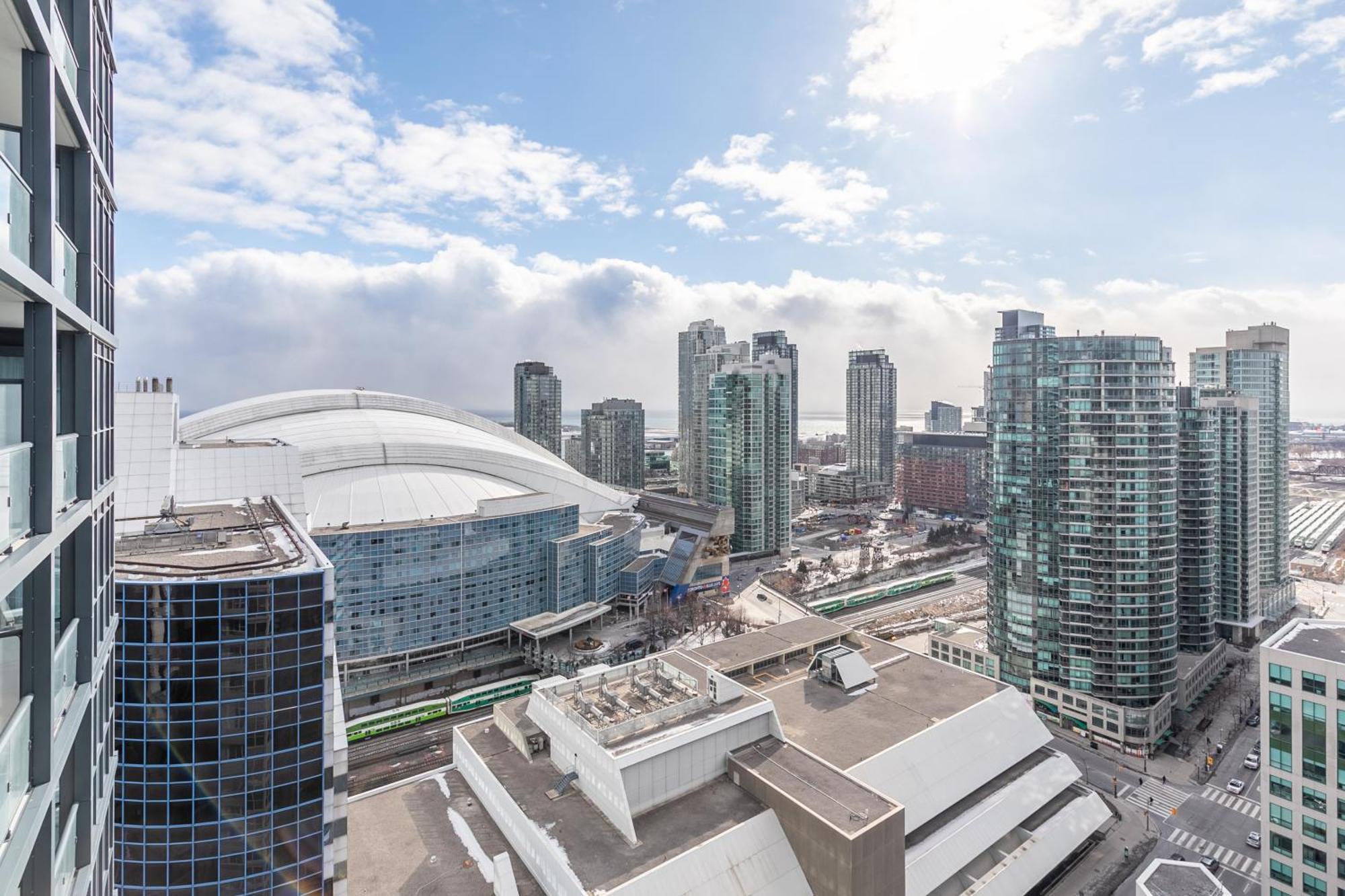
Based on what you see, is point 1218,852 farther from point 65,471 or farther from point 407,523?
point 407,523

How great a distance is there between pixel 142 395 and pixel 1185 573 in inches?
3238

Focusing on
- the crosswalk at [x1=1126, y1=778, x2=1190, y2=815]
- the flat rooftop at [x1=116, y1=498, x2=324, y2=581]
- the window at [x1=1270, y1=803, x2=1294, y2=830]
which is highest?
the flat rooftop at [x1=116, y1=498, x2=324, y2=581]

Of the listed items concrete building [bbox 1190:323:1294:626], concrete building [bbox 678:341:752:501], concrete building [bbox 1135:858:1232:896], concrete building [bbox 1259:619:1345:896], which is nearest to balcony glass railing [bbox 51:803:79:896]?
concrete building [bbox 1135:858:1232:896]

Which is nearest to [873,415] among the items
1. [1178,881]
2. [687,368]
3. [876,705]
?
[687,368]

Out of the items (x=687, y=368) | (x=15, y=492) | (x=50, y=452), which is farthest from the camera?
(x=687, y=368)

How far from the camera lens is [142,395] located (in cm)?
3944

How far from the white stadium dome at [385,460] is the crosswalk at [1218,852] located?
54.7 metres

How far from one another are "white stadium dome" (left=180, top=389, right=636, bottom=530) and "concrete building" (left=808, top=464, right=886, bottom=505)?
262 ft

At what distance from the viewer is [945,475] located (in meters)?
143

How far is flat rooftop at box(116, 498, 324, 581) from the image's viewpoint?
793 inches

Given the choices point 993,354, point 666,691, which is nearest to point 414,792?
point 666,691

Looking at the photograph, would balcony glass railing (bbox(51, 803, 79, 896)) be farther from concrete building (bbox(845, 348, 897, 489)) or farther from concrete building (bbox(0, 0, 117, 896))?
concrete building (bbox(845, 348, 897, 489))

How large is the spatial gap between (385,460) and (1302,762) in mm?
71112

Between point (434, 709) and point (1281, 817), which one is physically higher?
point (1281, 817)
